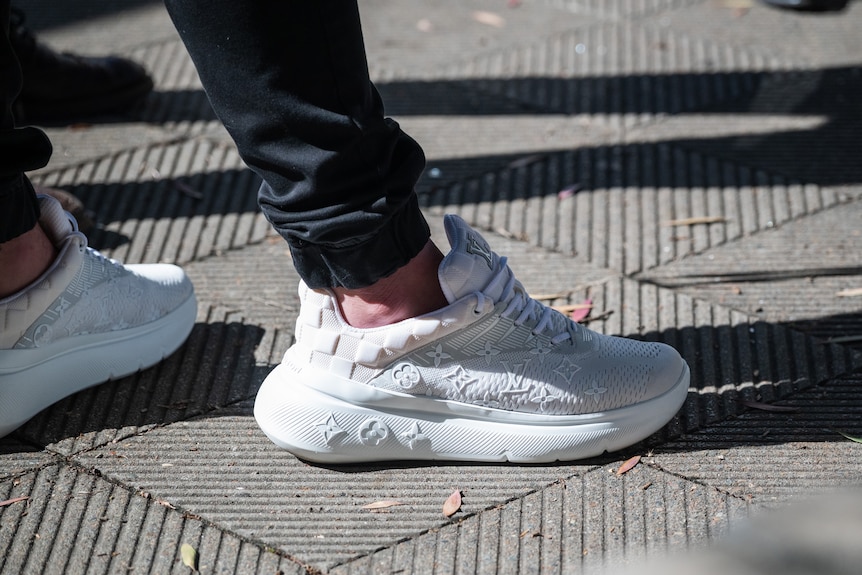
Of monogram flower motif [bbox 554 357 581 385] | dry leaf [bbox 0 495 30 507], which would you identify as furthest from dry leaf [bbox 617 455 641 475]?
dry leaf [bbox 0 495 30 507]

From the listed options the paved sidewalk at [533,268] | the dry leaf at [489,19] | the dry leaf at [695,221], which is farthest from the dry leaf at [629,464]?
the dry leaf at [489,19]

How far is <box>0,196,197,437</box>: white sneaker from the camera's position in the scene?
1652 millimetres

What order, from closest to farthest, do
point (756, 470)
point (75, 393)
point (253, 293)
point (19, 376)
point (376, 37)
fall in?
1. point (756, 470)
2. point (19, 376)
3. point (75, 393)
4. point (253, 293)
5. point (376, 37)

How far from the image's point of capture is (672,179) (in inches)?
97.0

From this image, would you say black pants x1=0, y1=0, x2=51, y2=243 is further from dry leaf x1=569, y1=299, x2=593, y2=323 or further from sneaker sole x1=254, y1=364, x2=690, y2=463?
dry leaf x1=569, y1=299, x2=593, y2=323

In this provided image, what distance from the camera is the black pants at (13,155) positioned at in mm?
1522

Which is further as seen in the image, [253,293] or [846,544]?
[253,293]

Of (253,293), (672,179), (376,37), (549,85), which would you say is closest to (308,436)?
(253,293)

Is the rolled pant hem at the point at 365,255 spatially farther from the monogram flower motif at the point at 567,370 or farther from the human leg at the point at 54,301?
the human leg at the point at 54,301

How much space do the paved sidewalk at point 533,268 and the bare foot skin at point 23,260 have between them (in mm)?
268

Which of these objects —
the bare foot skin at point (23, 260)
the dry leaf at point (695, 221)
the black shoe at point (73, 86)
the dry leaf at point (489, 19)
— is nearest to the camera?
the bare foot skin at point (23, 260)

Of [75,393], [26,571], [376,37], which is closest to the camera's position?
[26,571]

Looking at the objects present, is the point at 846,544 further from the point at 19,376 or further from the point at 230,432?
the point at 19,376

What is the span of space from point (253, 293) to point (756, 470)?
112 cm
